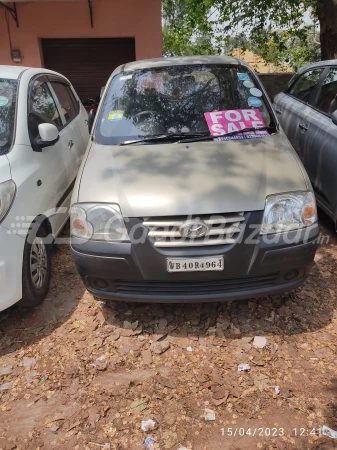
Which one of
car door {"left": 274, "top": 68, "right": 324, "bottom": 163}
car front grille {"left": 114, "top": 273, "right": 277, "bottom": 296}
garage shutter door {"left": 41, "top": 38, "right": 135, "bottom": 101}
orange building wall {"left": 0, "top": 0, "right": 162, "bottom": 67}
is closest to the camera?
car front grille {"left": 114, "top": 273, "right": 277, "bottom": 296}

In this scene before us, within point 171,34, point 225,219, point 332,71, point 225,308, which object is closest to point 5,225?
point 225,219

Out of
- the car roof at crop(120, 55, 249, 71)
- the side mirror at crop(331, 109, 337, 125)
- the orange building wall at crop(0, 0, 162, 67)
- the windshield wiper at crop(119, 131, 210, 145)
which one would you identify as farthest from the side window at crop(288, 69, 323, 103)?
the orange building wall at crop(0, 0, 162, 67)

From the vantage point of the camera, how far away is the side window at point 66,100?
4277mm

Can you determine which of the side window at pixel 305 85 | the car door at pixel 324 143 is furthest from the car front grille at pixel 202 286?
the side window at pixel 305 85

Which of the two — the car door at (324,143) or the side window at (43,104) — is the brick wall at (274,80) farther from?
the side window at (43,104)

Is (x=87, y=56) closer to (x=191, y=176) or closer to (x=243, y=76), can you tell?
(x=243, y=76)

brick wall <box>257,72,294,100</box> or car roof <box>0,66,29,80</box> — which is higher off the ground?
car roof <box>0,66,29,80</box>

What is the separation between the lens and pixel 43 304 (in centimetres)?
317

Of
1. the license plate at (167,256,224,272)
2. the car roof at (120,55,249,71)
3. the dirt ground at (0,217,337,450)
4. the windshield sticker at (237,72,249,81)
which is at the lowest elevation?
the dirt ground at (0,217,337,450)

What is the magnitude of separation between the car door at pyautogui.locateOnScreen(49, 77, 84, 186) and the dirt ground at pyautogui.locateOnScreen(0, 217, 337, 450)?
1.38 metres

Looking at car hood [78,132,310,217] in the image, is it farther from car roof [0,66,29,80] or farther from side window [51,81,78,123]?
side window [51,81,78,123]

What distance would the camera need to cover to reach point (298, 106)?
15.7ft

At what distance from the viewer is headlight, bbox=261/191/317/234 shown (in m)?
2.46

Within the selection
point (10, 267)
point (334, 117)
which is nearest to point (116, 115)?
point (10, 267)
